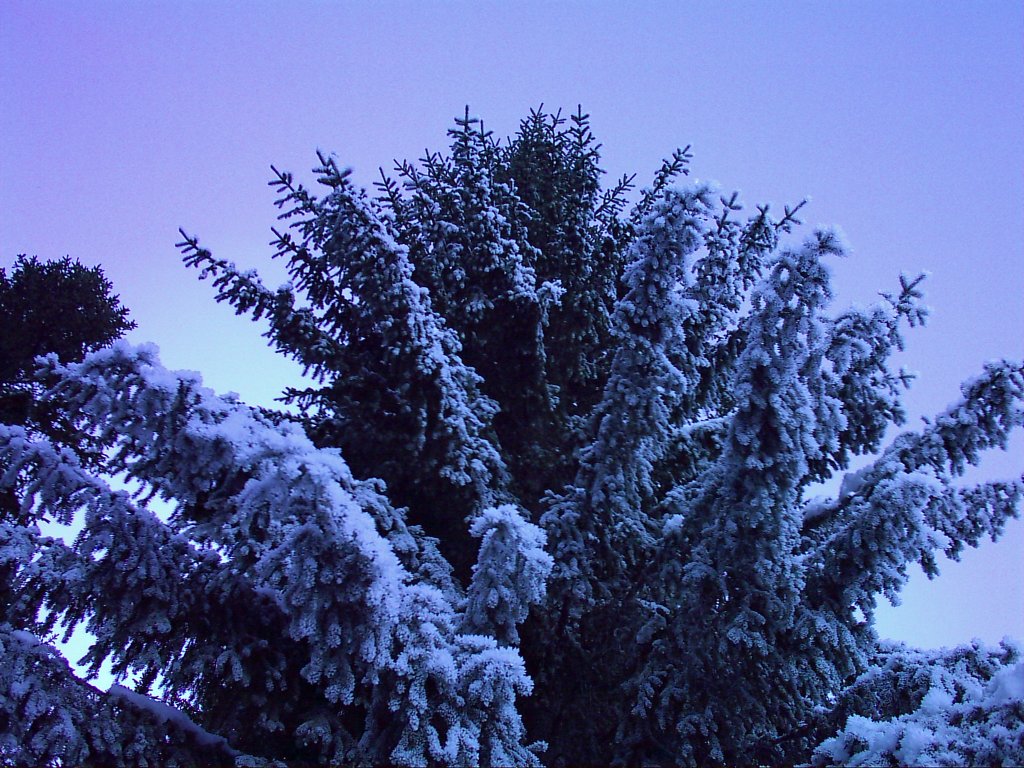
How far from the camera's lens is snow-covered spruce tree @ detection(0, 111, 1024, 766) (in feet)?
13.2

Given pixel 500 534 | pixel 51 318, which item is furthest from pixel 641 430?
pixel 51 318

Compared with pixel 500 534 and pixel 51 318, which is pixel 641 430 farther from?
pixel 51 318

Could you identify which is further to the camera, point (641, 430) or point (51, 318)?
point (51, 318)

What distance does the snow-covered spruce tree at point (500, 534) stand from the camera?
4023 mm

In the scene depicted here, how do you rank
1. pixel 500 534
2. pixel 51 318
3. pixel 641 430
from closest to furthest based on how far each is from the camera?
pixel 500 534 < pixel 641 430 < pixel 51 318

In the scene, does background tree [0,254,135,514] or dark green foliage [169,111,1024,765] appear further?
background tree [0,254,135,514]

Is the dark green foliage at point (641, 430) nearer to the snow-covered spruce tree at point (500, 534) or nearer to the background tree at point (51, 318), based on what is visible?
the snow-covered spruce tree at point (500, 534)

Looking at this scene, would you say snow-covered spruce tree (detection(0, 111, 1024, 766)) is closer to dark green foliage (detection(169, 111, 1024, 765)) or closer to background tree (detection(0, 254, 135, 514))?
dark green foliage (detection(169, 111, 1024, 765))

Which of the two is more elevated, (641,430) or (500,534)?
(641,430)

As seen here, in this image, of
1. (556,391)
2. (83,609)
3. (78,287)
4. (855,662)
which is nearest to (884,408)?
(855,662)

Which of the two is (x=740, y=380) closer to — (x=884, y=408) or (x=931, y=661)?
(x=931, y=661)

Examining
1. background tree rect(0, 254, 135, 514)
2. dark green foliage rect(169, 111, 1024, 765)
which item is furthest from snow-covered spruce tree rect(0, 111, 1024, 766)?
background tree rect(0, 254, 135, 514)

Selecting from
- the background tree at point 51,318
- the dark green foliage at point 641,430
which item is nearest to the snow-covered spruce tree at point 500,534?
the dark green foliage at point 641,430

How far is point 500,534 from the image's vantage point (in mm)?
3902
